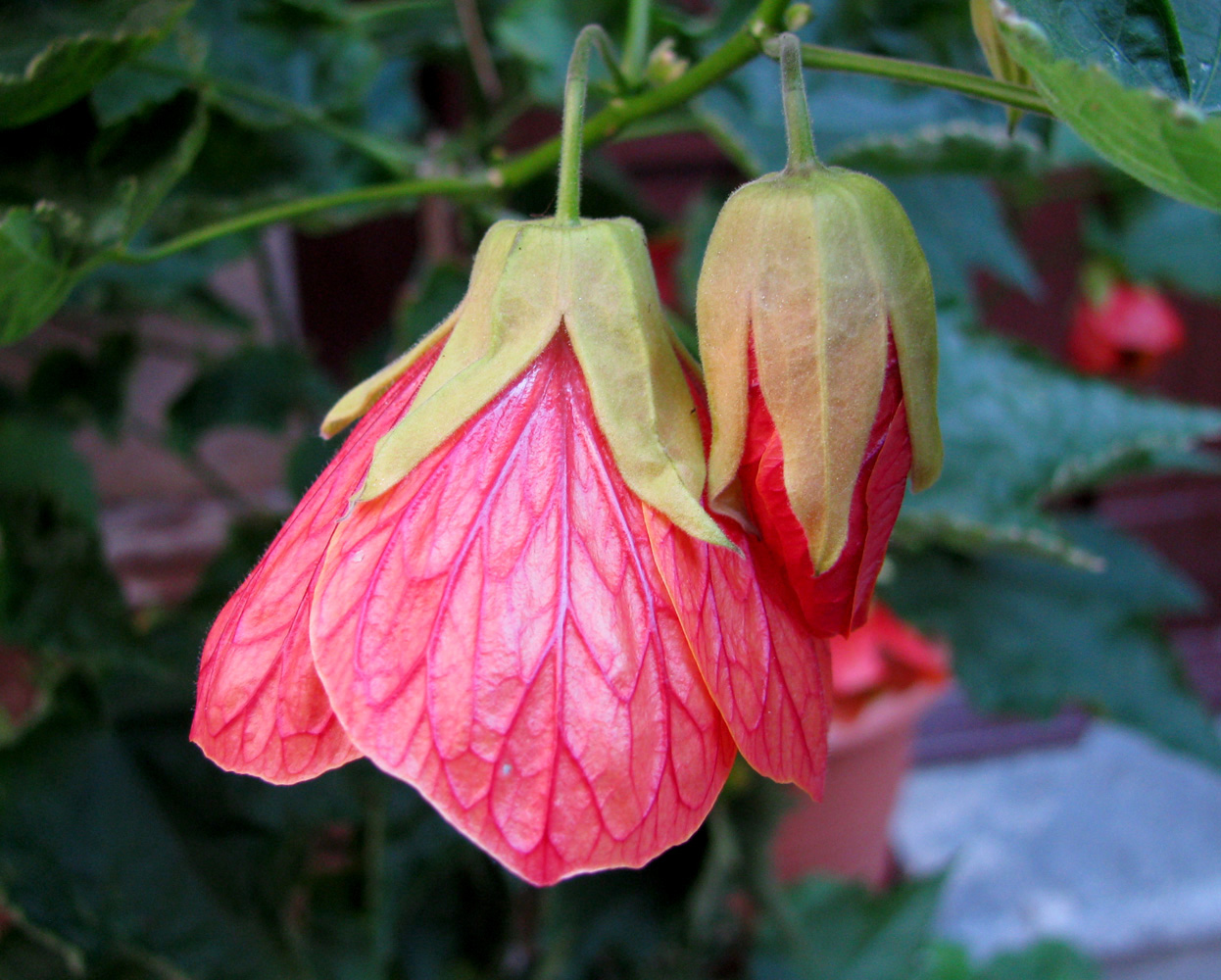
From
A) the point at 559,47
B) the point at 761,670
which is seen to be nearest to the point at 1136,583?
the point at 559,47

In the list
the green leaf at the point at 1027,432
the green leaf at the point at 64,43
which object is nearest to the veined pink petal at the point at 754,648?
the green leaf at the point at 64,43

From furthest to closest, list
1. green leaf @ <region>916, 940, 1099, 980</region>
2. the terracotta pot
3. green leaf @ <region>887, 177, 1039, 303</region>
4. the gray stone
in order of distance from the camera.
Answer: the gray stone, green leaf @ <region>916, 940, 1099, 980</region>, the terracotta pot, green leaf @ <region>887, 177, 1039, 303</region>

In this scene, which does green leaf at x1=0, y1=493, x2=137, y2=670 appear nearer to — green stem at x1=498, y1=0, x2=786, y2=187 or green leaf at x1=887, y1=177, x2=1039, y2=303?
green stem at x1=498, y1=0, x2=786, y2=187

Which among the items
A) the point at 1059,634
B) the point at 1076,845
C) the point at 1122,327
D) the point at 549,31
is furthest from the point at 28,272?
the point at 1076,845

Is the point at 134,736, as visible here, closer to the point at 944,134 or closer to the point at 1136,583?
the point at 944,134

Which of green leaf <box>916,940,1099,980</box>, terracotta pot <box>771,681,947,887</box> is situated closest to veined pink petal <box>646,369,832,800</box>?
terracotta pot <box>771,681,947,887</box>

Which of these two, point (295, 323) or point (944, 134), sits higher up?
point (944, 134)

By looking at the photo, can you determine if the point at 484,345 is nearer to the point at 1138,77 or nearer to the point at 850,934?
the point at 1138,77
